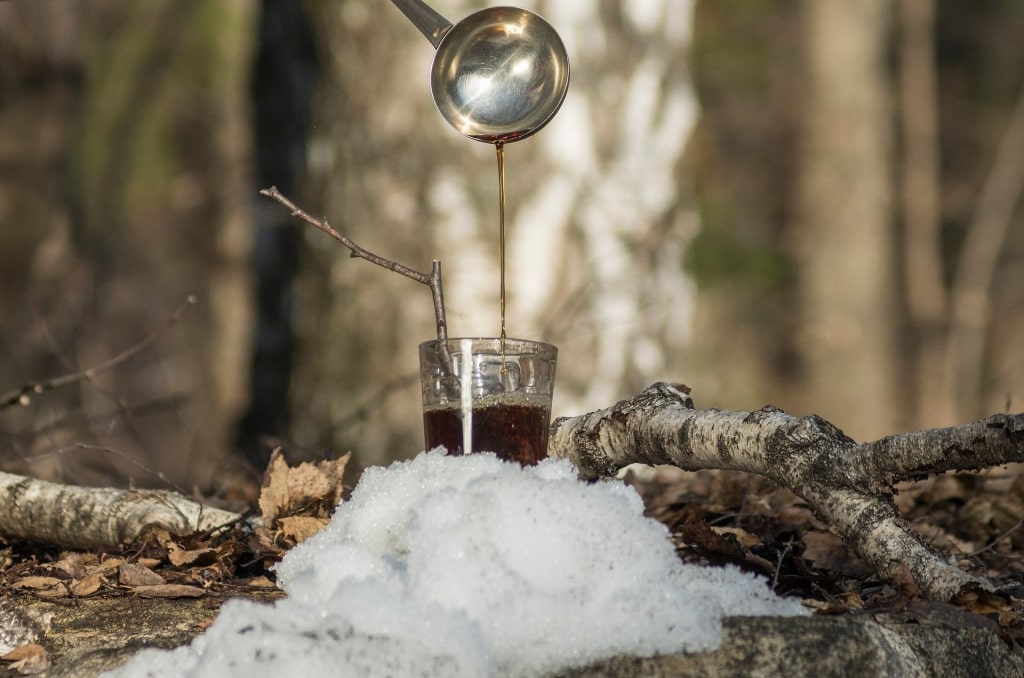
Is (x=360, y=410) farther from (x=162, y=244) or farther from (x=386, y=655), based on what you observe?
(x=162, y=244)

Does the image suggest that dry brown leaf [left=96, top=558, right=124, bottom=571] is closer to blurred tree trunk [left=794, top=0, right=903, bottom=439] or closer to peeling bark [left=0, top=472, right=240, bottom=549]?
peeling bark [left=0, top=472, right=240, bottom=549]

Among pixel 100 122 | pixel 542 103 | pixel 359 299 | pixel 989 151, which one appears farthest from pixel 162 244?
pixel 542 103

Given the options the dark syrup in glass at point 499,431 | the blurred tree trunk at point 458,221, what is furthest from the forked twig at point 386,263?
the blurred tree trunk at point 458,221

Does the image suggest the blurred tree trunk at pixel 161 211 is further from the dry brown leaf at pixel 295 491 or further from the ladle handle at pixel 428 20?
the ladle handle at pixel 428 20

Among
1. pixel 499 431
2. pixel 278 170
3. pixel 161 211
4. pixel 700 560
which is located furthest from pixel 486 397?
pixel 161 211

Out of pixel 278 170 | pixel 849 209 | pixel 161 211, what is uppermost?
pixel 161 211

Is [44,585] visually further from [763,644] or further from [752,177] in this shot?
[752,177]
